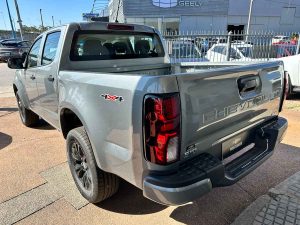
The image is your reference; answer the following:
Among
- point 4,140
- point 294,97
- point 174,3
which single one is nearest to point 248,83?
point 4,140

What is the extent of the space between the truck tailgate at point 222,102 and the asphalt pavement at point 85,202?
78 cm

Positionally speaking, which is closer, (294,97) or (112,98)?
(112,98)

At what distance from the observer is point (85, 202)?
120 inches

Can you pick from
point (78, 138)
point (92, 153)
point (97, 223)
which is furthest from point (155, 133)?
point (97, 223)

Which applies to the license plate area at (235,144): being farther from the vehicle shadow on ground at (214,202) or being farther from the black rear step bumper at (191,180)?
the vehicle shadow on ground at (214,202)

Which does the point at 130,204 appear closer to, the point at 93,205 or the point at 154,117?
the point at 93,205

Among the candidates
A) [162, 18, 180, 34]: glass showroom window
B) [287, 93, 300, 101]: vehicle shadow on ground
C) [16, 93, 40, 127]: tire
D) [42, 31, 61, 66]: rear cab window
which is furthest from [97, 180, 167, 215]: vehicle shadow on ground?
[162, 18, 180, 34]: glass showroom window

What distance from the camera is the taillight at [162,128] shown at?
1.90m

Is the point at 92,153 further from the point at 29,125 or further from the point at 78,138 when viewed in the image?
the point at 29,125

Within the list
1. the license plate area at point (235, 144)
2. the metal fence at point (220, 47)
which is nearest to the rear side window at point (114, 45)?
the license plate area at point (235, 144)

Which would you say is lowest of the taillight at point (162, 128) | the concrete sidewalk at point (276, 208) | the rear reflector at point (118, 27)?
the concrete sidewalk at point (276, 208)

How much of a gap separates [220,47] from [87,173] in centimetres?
905

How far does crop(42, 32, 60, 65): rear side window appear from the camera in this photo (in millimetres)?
3551

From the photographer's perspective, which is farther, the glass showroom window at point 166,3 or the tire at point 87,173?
the glass showroom window at point 166,3
